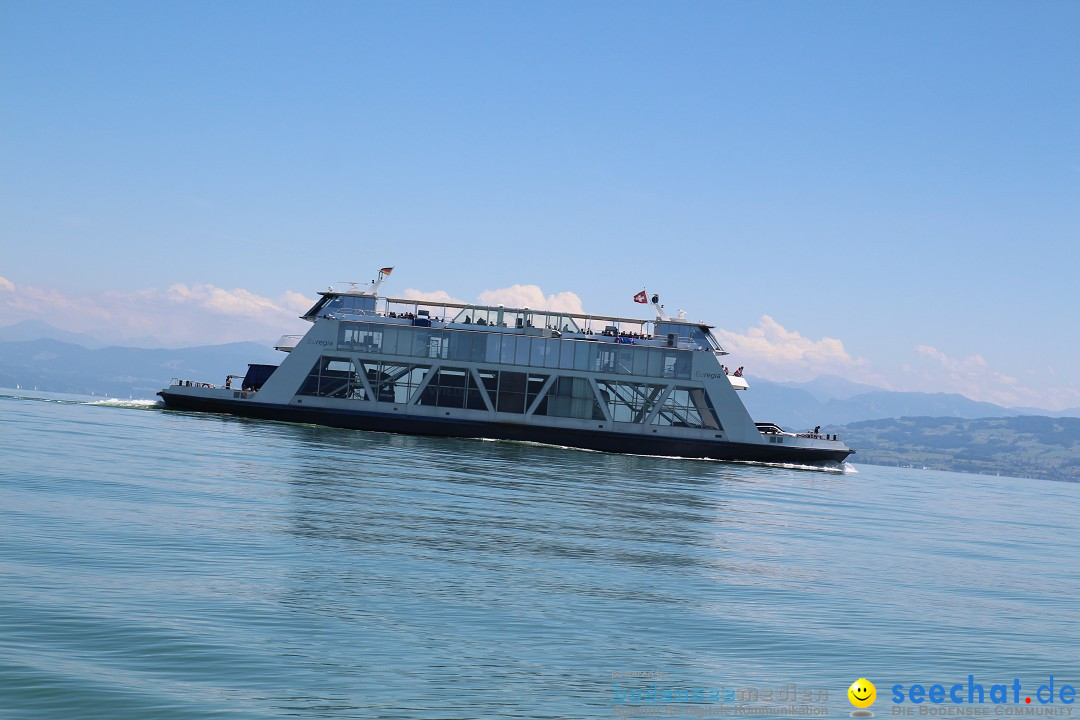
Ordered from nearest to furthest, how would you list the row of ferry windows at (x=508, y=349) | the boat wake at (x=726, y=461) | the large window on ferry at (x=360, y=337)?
the boat wake at (x=726, y=461), the row of ferry windows at (x=508, y=349), the large window on ferry at (x=360, y=337)

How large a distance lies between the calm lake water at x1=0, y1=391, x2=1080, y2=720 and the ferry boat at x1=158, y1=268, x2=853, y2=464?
2767 cm

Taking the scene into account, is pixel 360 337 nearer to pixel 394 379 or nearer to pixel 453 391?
pixel 394 379

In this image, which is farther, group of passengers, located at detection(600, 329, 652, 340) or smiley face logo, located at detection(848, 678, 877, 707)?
group of passengers, located at detection(600, 329, 652, 340)

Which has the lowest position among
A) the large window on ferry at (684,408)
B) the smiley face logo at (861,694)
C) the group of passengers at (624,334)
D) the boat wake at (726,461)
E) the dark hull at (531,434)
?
the smiley face logo at (861,694)

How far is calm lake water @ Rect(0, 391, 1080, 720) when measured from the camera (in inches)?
381

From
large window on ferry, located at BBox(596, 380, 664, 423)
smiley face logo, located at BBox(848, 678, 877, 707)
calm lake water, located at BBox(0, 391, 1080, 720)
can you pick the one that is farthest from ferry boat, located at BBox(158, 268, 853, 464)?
smiley face logo, located at BBox(848, 678, 877, 707)

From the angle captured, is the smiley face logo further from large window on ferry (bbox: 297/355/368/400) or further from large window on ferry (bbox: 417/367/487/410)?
large window on ferry (bbox: 297/355/368/400)

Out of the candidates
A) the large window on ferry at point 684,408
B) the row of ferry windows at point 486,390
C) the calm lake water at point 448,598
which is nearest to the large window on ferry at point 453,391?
the row of ferry windows at point 486,390

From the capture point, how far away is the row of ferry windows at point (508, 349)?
59.3 m

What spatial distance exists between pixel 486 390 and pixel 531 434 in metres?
3.73

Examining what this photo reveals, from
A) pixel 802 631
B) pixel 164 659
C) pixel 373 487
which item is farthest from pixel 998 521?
pixel 164 659

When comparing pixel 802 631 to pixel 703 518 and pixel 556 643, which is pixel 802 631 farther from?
pixel 703 518

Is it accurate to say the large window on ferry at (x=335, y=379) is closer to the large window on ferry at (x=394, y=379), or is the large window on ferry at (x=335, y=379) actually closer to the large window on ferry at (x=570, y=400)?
the large window on ferry at (x=394, y=379)

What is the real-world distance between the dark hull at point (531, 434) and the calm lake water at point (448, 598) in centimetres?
2679
